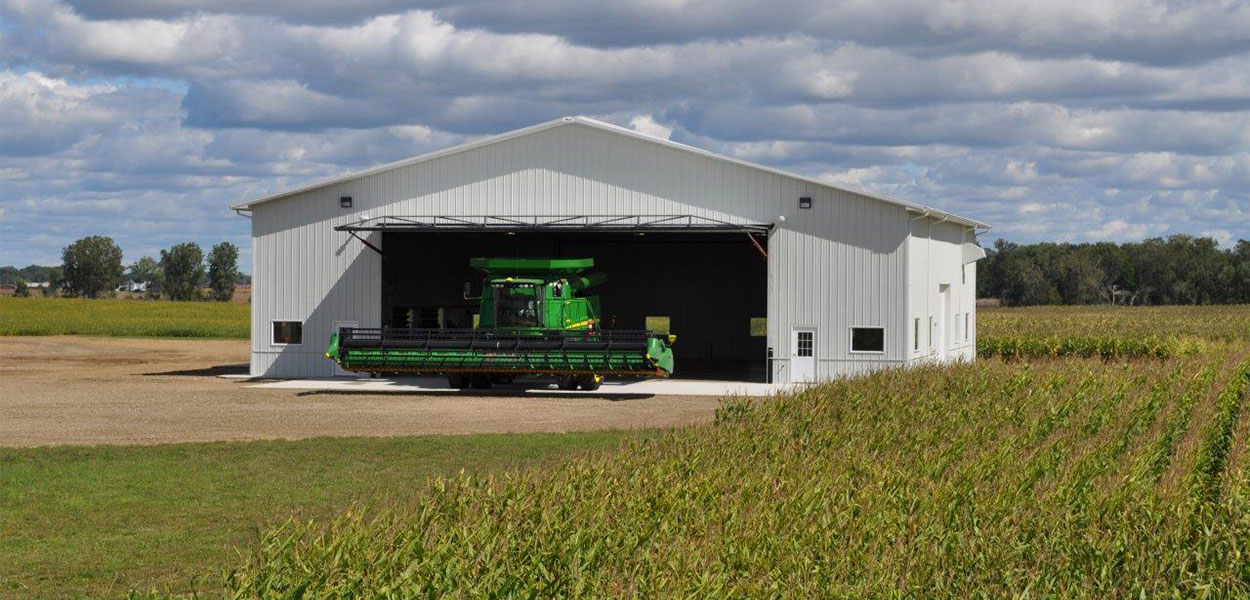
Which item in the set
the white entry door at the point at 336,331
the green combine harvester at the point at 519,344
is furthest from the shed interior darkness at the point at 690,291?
the green combine harvester at the point at 519,344

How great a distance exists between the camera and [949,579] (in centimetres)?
1078

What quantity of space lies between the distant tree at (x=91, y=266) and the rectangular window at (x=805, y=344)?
14167 centimetres

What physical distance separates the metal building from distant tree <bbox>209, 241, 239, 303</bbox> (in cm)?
12288

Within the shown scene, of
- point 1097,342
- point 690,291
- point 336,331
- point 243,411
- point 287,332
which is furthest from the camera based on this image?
point 690,291

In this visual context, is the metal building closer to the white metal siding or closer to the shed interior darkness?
the white metal siding

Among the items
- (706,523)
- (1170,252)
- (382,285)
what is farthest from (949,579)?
(1170,252)

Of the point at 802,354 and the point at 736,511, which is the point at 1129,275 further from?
the point at 736,511

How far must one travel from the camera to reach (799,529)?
39.1ft

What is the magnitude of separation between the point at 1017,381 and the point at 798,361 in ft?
37.2

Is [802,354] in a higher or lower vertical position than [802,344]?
lower

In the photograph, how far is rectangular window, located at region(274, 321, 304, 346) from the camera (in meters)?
39.9

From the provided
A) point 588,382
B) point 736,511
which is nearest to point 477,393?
point 588,382

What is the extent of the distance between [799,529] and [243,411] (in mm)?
20163

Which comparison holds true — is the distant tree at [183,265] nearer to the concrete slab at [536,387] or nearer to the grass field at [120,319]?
the grass field at [120,319]
